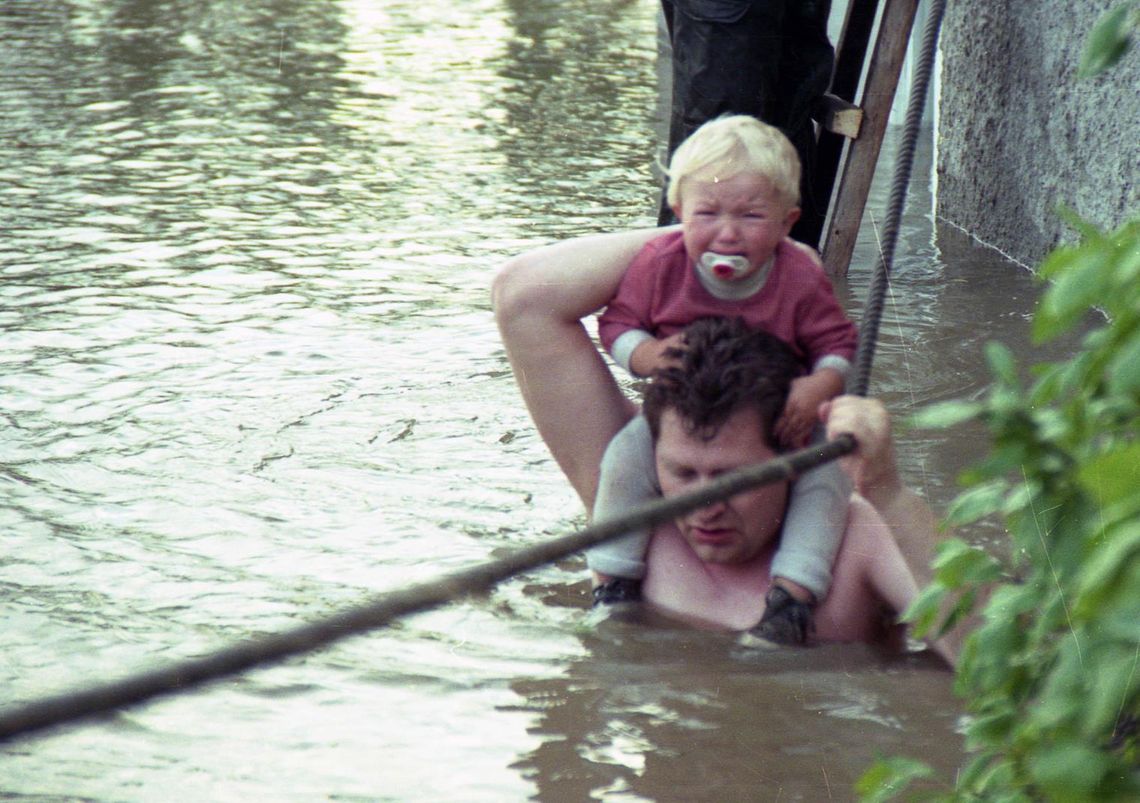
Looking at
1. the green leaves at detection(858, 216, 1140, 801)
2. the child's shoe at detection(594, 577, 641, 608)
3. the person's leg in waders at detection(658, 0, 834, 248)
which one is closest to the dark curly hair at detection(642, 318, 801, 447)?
the child's shoe at detection(594, 577, 641, 608)

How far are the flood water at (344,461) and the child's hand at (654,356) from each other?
1.46 ft

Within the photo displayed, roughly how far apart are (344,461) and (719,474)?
1244mm

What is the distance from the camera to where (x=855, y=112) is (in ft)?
14.6

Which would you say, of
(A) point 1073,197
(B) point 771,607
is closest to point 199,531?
(B) point 771,607

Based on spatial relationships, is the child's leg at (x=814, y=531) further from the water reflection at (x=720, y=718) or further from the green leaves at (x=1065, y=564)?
the green leaves at (x=1065, y=564)

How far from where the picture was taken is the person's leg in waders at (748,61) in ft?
13.5

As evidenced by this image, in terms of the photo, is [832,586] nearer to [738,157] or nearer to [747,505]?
[747,505]

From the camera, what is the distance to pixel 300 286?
494 cm

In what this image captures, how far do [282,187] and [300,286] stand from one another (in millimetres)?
1448

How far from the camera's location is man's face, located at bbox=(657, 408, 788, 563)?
2496 mm

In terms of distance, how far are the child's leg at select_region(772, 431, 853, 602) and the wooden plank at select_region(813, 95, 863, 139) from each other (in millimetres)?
2109

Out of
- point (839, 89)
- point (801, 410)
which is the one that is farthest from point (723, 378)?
point (839, 89)

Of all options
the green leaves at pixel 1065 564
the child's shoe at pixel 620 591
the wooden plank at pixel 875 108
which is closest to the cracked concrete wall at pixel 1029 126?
the wooden plank at pixel 875 108

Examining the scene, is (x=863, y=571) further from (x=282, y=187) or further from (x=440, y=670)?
(x=282, y=187)
